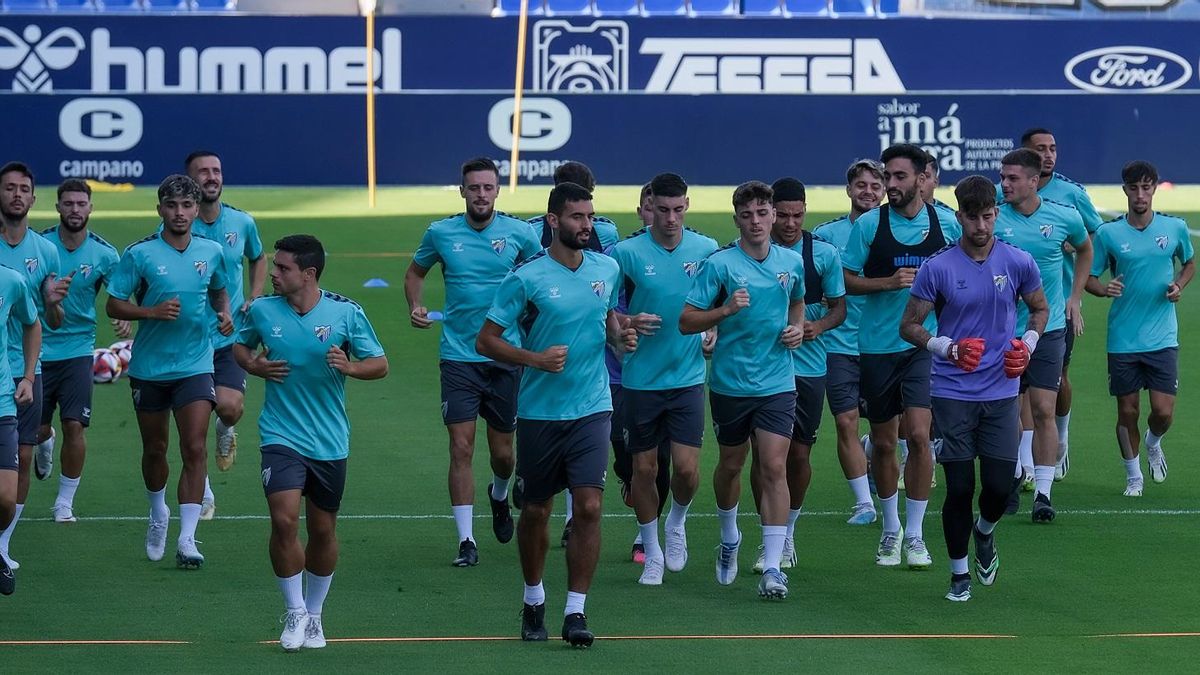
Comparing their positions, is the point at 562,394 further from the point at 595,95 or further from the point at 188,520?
the point at 595,95

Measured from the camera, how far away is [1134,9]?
134ft

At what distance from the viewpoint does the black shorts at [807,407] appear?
10.9 metres

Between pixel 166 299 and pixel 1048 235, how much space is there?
5678 mm

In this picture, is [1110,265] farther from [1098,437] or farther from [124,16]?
[124,16]

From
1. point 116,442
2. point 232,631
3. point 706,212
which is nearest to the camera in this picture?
point 232,631

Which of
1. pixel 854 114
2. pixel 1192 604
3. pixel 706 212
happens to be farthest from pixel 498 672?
pixel 854 114

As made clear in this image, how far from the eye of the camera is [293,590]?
344 inches

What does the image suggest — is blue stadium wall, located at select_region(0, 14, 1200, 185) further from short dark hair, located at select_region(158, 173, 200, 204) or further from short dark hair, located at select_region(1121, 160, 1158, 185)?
short dark hair, located at select_region(158, 173, 200, 204)

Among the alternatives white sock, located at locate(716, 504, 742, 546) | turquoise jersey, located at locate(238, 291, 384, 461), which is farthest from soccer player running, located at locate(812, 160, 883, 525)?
turquoise jersey, located at locate(238, 291, 384, 461)

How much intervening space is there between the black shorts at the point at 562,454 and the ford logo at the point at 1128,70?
1197 inches

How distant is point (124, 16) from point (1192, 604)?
3026 centimetres

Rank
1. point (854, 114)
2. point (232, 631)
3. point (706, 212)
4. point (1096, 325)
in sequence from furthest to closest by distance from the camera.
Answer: point (854, 114)
point (706, 212)
point (1096, 325)
point (232, 631)

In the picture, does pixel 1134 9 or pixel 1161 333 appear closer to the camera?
pixel 1161 333

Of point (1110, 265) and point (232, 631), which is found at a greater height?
point (1110, 265)
